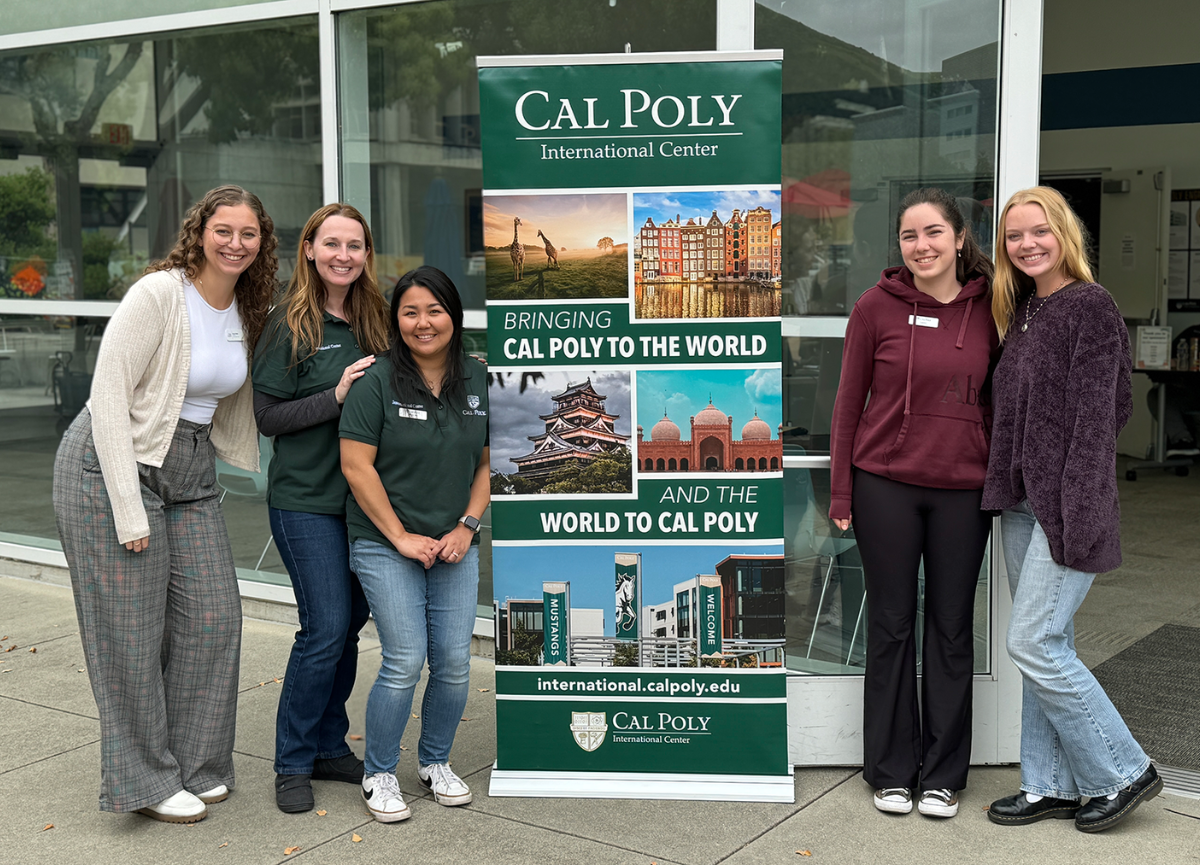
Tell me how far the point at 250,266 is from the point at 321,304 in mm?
263

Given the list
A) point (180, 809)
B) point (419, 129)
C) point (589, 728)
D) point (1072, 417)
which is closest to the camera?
point (1072, 417)

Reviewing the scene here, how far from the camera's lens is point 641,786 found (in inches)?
147

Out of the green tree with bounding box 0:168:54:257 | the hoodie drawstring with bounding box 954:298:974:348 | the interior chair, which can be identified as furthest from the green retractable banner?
the green tree with bounding box 0:168:54:257

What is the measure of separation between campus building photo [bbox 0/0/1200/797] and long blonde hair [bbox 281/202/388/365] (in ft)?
1.46

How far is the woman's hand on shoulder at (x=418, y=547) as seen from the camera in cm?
342

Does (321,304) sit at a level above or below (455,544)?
above

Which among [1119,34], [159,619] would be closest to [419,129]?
[159,619]

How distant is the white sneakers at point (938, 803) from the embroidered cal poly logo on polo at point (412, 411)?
1.91 m

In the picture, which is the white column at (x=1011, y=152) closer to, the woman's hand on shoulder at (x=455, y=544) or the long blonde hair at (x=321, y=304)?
the woman's hand on shoulder at (x=455, y=544)

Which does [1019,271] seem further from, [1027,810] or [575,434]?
[1027,810]

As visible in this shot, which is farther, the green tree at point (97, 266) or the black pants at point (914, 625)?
the green tree at point (97, 266)

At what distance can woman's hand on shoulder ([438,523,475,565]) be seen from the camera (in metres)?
3.50

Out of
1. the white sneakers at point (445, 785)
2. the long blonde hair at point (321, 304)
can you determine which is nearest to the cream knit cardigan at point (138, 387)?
the long blonde hair at point (321, 304)

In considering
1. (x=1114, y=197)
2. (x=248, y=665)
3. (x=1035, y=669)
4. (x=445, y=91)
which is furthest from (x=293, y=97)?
(x=1114, y=197)
